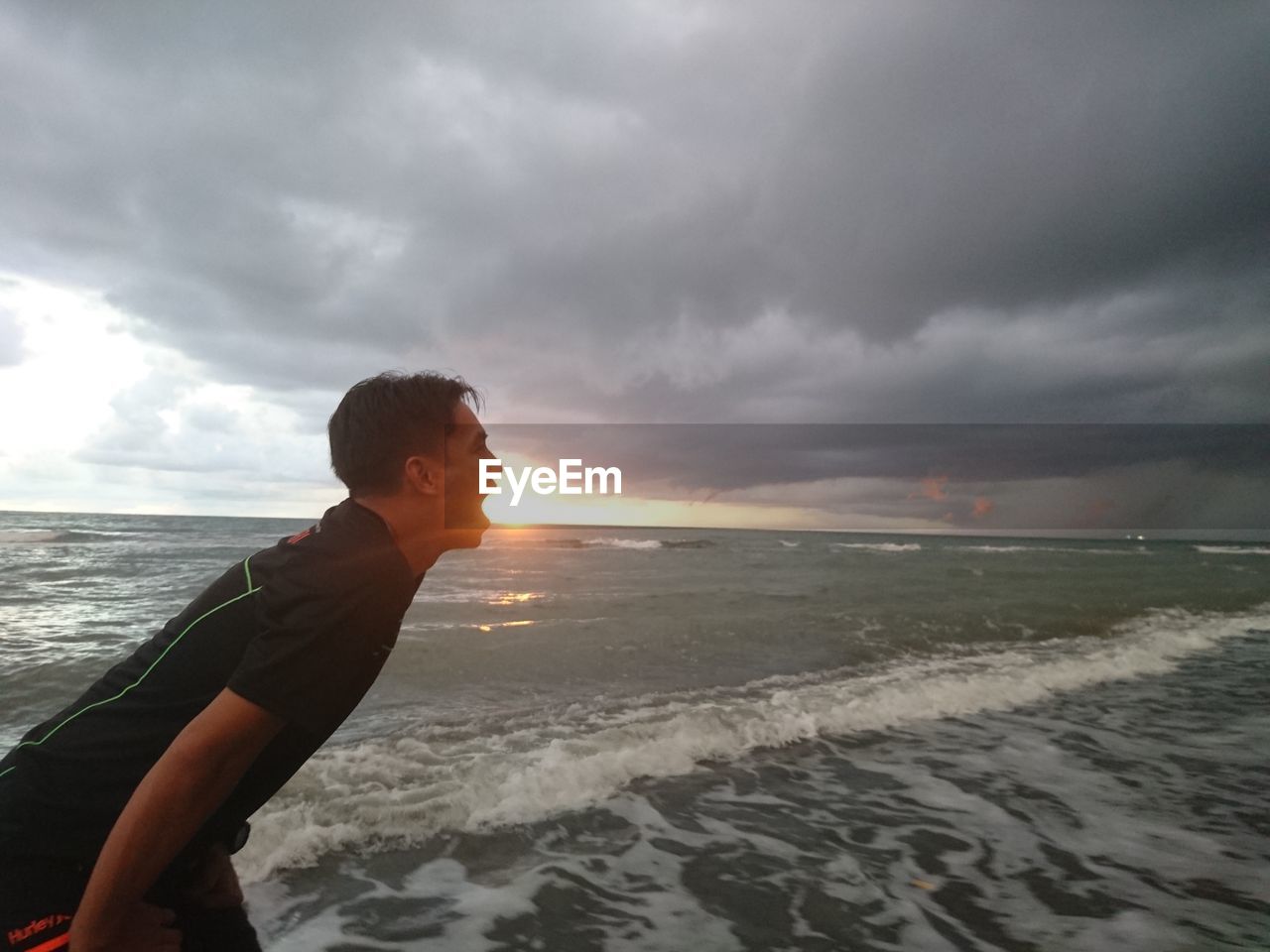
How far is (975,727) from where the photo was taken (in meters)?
7.04

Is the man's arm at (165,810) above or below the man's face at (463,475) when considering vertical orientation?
below

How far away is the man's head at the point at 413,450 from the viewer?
1811mm

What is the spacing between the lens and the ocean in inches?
138

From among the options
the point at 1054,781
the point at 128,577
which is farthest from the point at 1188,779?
the point at 128,577

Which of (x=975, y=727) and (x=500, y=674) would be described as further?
(x=500, y=674)

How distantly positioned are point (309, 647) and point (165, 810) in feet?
1.23

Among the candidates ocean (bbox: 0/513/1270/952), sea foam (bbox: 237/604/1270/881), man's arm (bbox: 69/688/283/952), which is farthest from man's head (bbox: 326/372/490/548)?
sea foam (bbox: 237/604/1270/881)

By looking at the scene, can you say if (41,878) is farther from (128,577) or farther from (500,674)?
(128,577)

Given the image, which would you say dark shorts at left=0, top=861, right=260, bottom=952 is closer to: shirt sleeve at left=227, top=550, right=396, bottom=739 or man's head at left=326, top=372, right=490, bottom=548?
shirt sleeve at left=227, top=550, right=396, bottom=739

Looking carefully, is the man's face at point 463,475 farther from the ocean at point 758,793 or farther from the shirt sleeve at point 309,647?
the ocean at point 758,793

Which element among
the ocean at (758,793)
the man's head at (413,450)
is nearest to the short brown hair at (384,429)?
the man's head at (413,450)

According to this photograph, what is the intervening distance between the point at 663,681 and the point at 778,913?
17.5 ft

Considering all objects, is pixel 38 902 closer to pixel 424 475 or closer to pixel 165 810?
pixel 165 810

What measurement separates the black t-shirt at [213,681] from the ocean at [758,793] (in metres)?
2.14
